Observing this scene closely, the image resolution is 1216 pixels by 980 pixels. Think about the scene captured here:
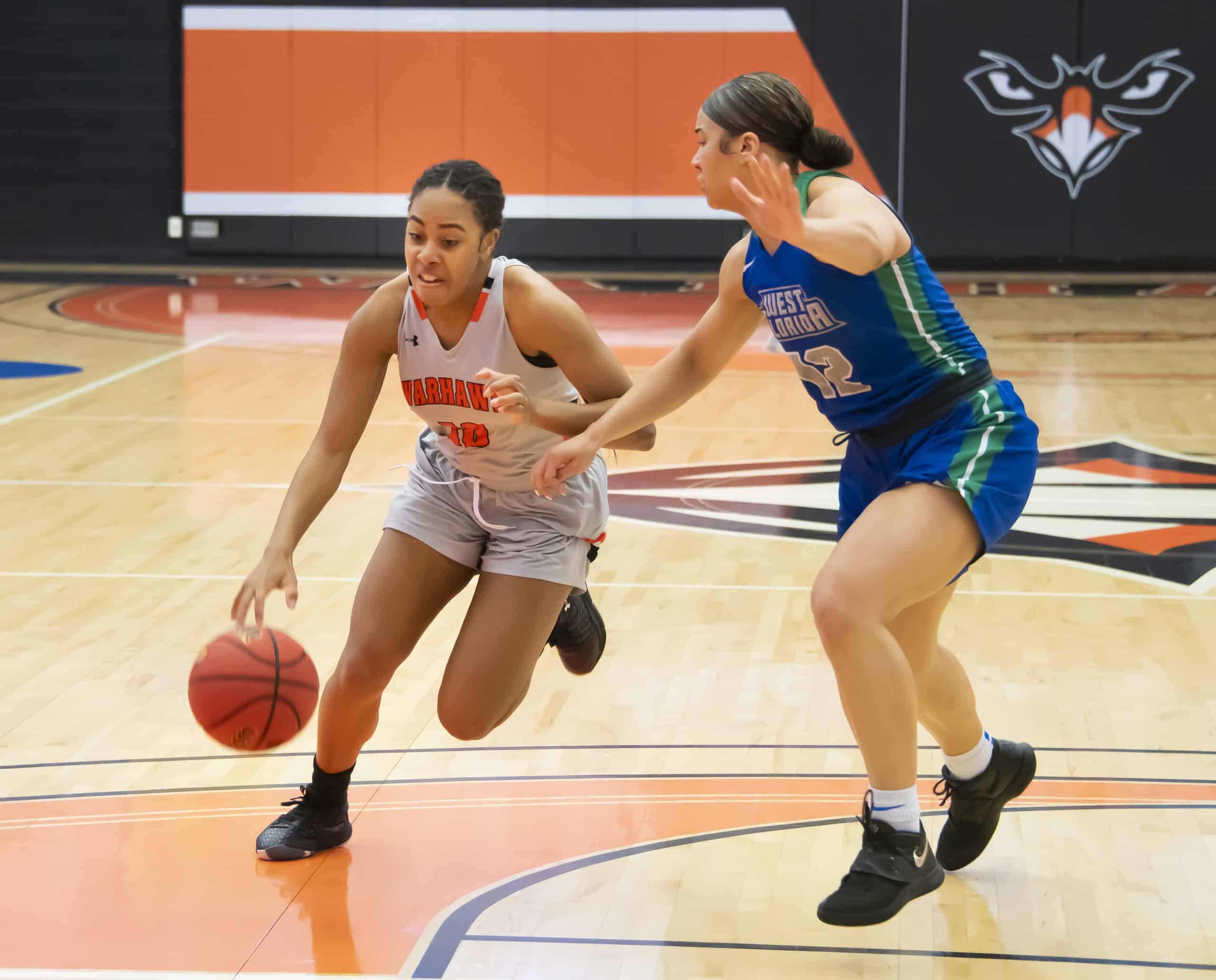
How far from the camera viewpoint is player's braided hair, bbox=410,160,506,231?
10.4 feet

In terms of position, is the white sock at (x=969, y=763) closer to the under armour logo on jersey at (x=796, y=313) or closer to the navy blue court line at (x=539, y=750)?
the navy blue court line at (x=539, y=750)

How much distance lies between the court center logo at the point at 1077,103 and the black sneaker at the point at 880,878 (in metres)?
14.1

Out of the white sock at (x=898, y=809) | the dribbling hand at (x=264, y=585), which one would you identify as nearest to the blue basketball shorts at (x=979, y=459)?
the white sock at (x=898, y=809)

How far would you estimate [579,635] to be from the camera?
3.78 m

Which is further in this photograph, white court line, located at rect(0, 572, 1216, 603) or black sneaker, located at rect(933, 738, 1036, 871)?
white court line, located at rect(0, 572, 1216, 603)

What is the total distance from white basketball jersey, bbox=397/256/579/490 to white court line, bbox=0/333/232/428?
18.9 ft

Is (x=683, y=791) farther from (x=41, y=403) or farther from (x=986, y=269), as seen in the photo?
(x=986, y=269)

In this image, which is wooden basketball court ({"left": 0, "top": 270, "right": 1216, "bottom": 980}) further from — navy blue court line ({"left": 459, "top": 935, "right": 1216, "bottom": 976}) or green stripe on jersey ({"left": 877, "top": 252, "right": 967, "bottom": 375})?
green stripe on jersey ({"left": 877, "top": 252, "right": 967, "bottom": 375})

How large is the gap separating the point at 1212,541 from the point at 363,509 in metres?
3.35

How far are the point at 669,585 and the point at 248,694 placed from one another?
8.26 ft

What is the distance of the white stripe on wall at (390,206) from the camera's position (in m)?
16.1

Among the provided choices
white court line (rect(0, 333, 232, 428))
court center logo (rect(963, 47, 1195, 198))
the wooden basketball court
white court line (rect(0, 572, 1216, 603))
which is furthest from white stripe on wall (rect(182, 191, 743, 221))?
white court line (rect(0, 572, 1216, 603))

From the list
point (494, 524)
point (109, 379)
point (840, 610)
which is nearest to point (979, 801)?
point (840, 610)

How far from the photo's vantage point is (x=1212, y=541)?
6176 millimetres
